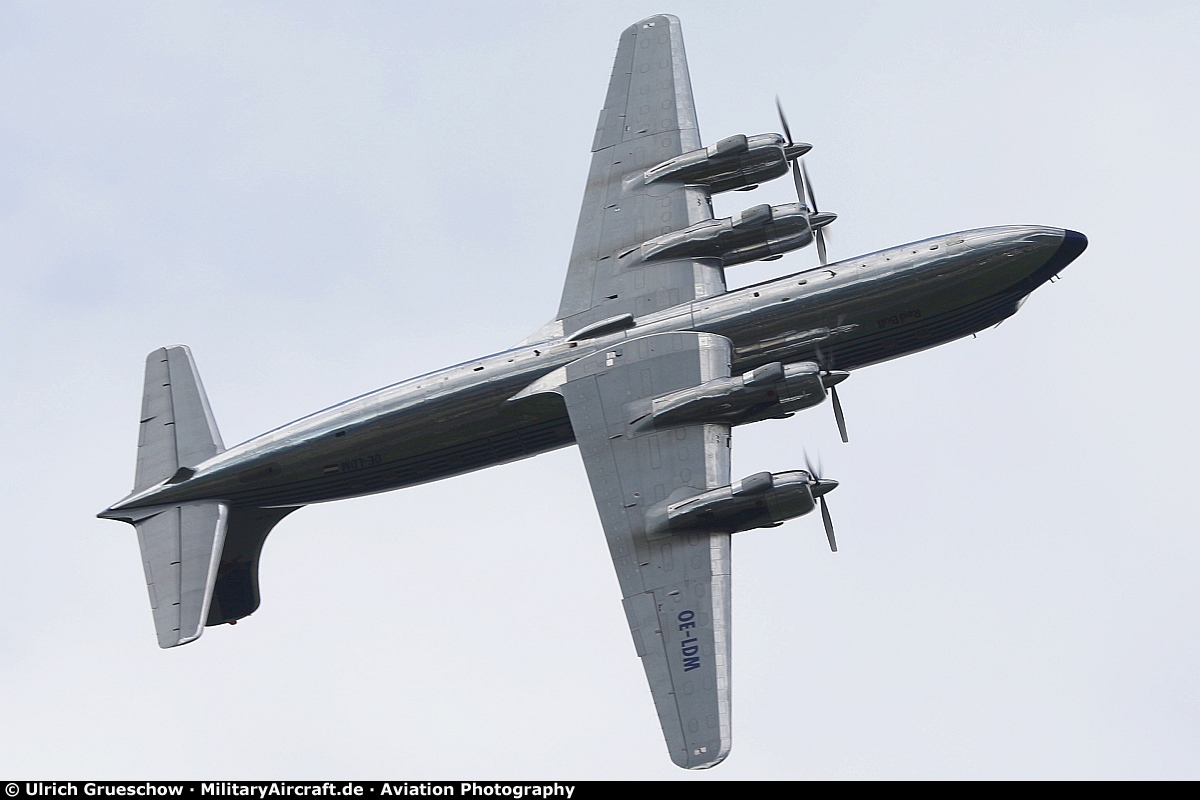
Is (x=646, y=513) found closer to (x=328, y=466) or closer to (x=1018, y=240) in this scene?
(x=328, y=466)

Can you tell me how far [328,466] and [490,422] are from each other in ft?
18.5

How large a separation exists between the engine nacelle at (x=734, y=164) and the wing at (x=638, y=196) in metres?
0.41

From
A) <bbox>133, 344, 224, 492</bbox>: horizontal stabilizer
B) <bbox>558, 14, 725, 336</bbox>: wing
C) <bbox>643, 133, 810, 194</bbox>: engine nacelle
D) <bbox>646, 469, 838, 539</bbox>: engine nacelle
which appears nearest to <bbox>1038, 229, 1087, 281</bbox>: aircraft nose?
<bbox>643, 133, 810, 194</bbox>: engine nacelle

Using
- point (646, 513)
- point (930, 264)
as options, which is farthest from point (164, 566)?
point (930, 264)

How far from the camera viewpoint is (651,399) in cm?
5325

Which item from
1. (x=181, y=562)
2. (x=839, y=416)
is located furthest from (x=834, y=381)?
(x=181, y=562)

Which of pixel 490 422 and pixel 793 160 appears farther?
pixel 793 160

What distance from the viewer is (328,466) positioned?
180 ft

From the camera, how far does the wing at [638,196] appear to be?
5650 cm

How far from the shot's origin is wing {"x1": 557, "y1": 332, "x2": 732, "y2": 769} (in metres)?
47.6

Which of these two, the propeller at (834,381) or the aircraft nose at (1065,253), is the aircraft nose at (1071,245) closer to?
the aircraft nose at (1065,253)

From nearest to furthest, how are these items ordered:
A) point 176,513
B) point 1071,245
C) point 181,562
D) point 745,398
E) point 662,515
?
point 662,515
point 745,398
point 181,562
point 176,513
point 1071,245

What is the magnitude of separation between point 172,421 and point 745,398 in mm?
19683

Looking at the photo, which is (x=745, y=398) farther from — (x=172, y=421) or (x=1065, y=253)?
(x=172, y=421)
